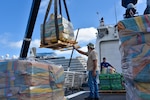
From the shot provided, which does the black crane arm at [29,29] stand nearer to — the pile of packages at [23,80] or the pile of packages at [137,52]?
the pile of packages at [23,80]

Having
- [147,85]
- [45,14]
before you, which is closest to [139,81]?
[147,85]

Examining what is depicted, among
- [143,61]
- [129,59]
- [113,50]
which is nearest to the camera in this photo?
[143,61]

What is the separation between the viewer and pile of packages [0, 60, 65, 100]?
2764mm

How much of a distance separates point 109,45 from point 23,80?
8471 millimetres

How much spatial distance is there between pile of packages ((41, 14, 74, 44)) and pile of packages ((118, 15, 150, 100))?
2468mm

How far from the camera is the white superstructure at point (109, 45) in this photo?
10.5 meters

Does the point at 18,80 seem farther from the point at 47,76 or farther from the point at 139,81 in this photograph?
the point at 139,81

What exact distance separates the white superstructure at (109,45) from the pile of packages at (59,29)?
601cm

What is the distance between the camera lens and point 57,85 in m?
3.28

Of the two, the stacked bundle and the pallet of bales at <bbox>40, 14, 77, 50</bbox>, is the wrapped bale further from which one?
the stacked bundle

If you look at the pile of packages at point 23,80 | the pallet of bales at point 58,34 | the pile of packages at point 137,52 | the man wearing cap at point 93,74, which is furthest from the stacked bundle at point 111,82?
the pile of packages at point 137,52

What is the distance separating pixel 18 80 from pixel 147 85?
5.35ft

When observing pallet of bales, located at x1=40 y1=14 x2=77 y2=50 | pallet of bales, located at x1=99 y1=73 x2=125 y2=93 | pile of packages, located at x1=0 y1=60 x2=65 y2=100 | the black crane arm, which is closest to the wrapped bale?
pile of packages, located at x1=0 y1=60 x2=65 y2=100

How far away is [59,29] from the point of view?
4602 millimetres
